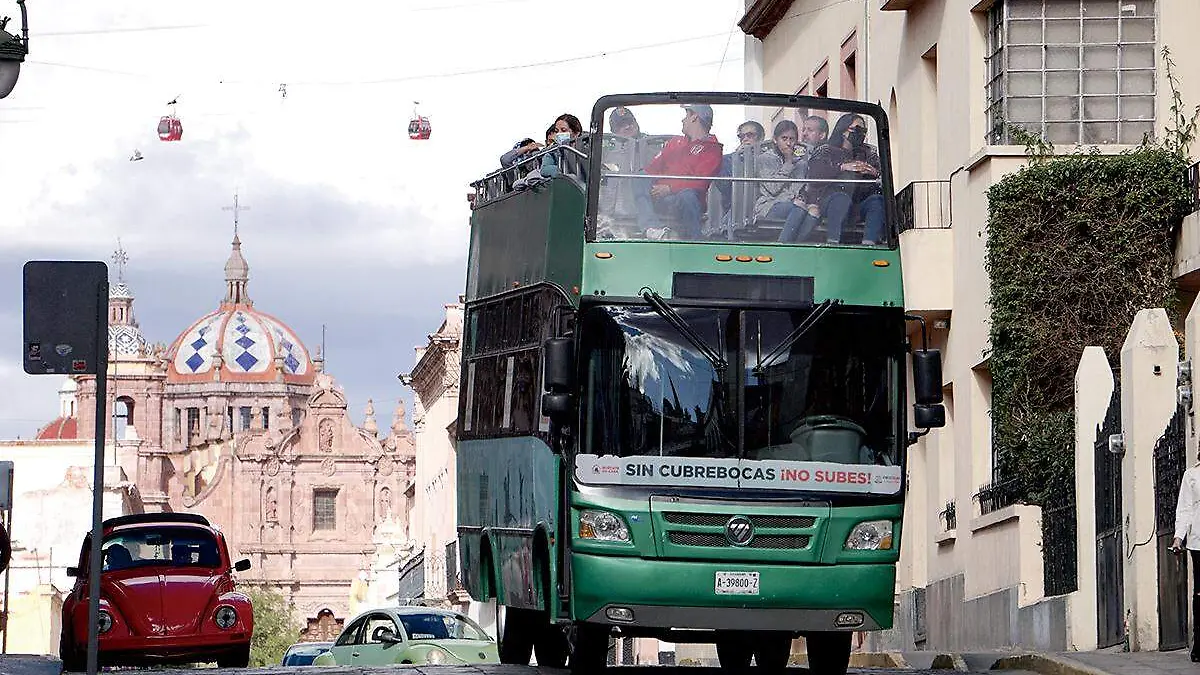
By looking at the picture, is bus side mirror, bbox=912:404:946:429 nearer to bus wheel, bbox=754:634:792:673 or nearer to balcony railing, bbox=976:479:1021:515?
bus wheel, bbox=754:634:792:673

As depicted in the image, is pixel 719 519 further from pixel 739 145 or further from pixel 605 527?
pixel 739 145

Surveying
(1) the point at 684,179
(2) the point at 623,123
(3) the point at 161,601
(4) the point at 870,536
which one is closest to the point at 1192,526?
(4) the point at 870,536

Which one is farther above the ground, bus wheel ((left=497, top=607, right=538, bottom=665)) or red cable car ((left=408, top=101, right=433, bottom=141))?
red cable car ((left=408, top=101, right=433, bottom=141))

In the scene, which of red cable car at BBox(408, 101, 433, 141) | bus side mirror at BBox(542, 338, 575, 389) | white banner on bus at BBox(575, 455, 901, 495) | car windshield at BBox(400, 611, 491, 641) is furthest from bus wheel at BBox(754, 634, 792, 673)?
red cable car at BBox(408, 101, 433, 141)

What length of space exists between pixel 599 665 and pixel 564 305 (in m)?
2.81

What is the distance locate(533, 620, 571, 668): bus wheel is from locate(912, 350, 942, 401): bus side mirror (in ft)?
16.9

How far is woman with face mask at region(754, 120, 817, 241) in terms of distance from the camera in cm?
1714

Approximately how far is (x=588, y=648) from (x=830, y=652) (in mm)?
1791

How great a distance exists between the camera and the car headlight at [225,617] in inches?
925

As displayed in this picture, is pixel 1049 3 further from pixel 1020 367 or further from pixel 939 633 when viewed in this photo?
pixel 939 633

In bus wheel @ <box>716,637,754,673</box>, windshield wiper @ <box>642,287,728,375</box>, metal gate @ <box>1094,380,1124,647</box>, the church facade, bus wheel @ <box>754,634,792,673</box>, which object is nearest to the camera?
windshield wiper @ <box>642,287,728,375</box>

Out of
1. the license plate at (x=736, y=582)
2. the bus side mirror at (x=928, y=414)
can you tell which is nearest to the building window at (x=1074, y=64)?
the bus side mirror at (x=928, y=414)

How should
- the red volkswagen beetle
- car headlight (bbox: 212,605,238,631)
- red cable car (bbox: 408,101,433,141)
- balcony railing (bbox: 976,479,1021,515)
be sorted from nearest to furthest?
the red volkswagen beetle, car headlight (bbox: 212,605,238,631), balcony railing (bbox: 976,479,1021,515), red cable car (bbox: 408,101,433,141)

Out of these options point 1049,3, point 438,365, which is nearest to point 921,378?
point 1049,3
